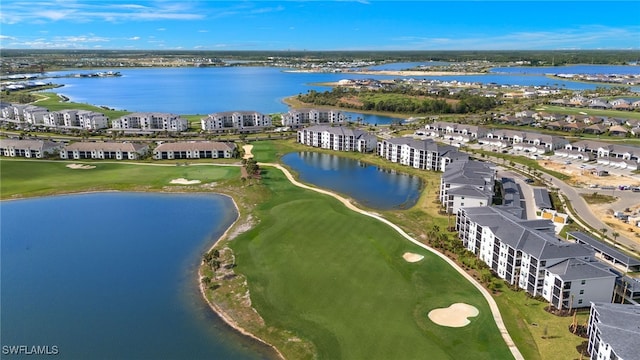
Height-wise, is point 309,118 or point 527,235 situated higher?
point 309,118

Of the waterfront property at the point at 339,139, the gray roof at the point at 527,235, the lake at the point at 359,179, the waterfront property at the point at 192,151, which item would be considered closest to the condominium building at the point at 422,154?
the lake at the point at 359,179

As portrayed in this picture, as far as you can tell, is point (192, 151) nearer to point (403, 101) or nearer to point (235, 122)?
point (235, 122)

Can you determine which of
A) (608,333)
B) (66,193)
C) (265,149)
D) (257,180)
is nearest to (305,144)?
(265,149)

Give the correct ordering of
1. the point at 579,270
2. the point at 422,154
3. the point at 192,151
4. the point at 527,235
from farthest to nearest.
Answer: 1. the point at 192,151
2. the point at 422,154
3. the point at 527,235
4. the point at 579,270

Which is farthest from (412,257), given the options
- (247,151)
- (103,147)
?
(103,147)

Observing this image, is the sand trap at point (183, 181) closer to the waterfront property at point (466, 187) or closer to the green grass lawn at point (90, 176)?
the green grass lawn at point (90, 176)

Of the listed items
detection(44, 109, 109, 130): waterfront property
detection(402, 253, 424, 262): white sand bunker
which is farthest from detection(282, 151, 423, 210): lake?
detection(44, 109, 109, 130): waterfront property

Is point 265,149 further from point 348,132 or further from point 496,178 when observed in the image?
point 496,178
